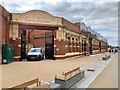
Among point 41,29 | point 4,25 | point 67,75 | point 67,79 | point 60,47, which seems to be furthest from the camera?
point 60,47

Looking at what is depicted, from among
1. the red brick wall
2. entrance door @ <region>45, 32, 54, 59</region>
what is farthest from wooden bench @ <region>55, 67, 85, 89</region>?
entrance door @ <region>45, 32, 54, 59</region>

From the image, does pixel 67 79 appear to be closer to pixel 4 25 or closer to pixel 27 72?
pixel 27 72

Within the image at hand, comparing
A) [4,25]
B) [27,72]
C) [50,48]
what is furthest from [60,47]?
[27,72]

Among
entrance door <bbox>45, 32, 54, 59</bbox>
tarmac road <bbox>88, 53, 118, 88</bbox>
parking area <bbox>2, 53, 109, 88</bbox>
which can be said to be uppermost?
entrance door <bbox>45, 32, 54, 59</bbox>

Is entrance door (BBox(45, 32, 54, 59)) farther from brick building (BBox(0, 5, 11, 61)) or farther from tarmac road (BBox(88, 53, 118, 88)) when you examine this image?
tarmac road (BBox(88, 53, 118, 88))

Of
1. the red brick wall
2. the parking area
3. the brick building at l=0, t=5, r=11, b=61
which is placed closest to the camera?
the parking area

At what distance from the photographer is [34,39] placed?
130 feet

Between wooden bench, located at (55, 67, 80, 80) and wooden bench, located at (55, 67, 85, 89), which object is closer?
wooden bench, located at (55, 67, 85, 89)

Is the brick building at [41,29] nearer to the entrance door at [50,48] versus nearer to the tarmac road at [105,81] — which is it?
the entrance door at [50,48]

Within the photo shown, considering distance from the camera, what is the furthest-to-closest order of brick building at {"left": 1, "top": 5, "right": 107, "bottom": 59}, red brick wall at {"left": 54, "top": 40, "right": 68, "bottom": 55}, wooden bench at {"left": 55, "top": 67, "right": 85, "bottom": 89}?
red brick wall at {"left": 54, "top": 40, "right": 68, "bottom": 55} < brick building at {"left": 1, "top": 5, "right": 107, "bottom": 59} < wooden bench at {"left": 55, "top": 67, "right": 85, "bottom": 89}

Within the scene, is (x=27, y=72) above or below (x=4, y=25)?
below

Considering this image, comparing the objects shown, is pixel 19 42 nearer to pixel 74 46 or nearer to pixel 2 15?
pixel 2 15

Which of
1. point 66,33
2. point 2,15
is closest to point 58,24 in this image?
point 66,33

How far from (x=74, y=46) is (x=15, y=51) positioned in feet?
46.3
